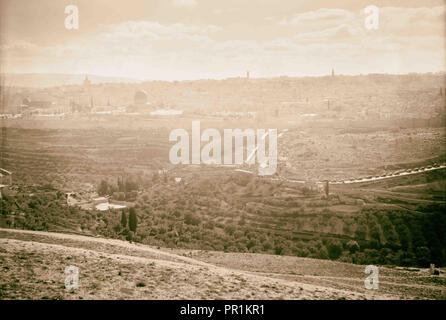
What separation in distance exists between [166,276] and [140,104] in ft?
67.1

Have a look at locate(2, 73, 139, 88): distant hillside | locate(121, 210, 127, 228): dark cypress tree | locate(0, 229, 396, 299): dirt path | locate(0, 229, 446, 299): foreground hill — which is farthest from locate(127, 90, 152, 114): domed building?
locate(0, 229, 396, 299): dirt path

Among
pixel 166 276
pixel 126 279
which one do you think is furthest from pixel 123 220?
pixel 126 279

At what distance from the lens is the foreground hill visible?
21.4 ft

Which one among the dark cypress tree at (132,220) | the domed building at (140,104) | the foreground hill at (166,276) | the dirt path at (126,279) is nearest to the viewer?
the dirt path at (126,279)

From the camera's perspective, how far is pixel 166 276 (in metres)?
7.33

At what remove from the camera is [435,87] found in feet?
86.3

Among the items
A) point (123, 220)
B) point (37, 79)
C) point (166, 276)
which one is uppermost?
point (37, 79)

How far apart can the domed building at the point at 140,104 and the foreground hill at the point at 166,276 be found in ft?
52.1

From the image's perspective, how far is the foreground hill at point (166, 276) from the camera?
653cm

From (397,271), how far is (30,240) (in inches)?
352

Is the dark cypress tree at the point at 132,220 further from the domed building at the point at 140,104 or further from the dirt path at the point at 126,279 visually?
the domed building at the point at 140,104

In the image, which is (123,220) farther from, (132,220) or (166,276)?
(166,276)

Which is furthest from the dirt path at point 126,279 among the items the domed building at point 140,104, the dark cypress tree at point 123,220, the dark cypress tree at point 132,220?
the domed building at point 140,104
